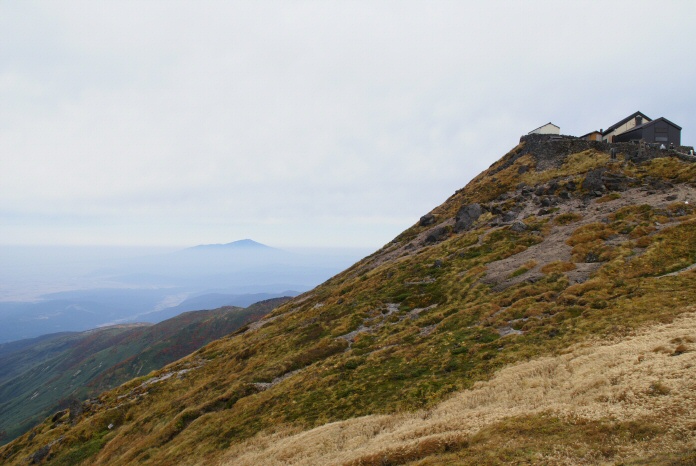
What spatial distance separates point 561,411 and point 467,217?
56.3m

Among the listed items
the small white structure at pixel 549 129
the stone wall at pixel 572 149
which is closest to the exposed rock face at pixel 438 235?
the stone wall at pixel 572 149

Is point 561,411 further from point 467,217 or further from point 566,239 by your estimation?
point 467,217

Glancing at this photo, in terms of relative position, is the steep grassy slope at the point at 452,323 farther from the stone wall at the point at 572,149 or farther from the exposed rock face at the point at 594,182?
the stone wall at the point at 572,149

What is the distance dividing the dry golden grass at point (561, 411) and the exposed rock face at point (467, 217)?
1798 inches

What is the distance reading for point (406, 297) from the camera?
52.0 m

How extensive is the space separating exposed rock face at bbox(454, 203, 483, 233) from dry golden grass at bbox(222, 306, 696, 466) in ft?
150

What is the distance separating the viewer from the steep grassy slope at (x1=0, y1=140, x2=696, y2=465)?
1120 inches

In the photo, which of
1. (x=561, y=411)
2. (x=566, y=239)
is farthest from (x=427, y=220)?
(x=561, y=411)

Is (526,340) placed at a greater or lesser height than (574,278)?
lesser

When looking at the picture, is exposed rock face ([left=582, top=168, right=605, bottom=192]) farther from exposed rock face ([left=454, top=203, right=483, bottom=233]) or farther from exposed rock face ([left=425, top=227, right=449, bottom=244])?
exposed rock face ([left=425, top=227, right=449, bottom=244])

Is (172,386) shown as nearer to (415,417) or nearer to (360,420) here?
(360,420)

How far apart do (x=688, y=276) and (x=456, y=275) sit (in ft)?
80.3

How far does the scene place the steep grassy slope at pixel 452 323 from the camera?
1120 inches

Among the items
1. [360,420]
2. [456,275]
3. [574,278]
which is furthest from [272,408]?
[574,278]
